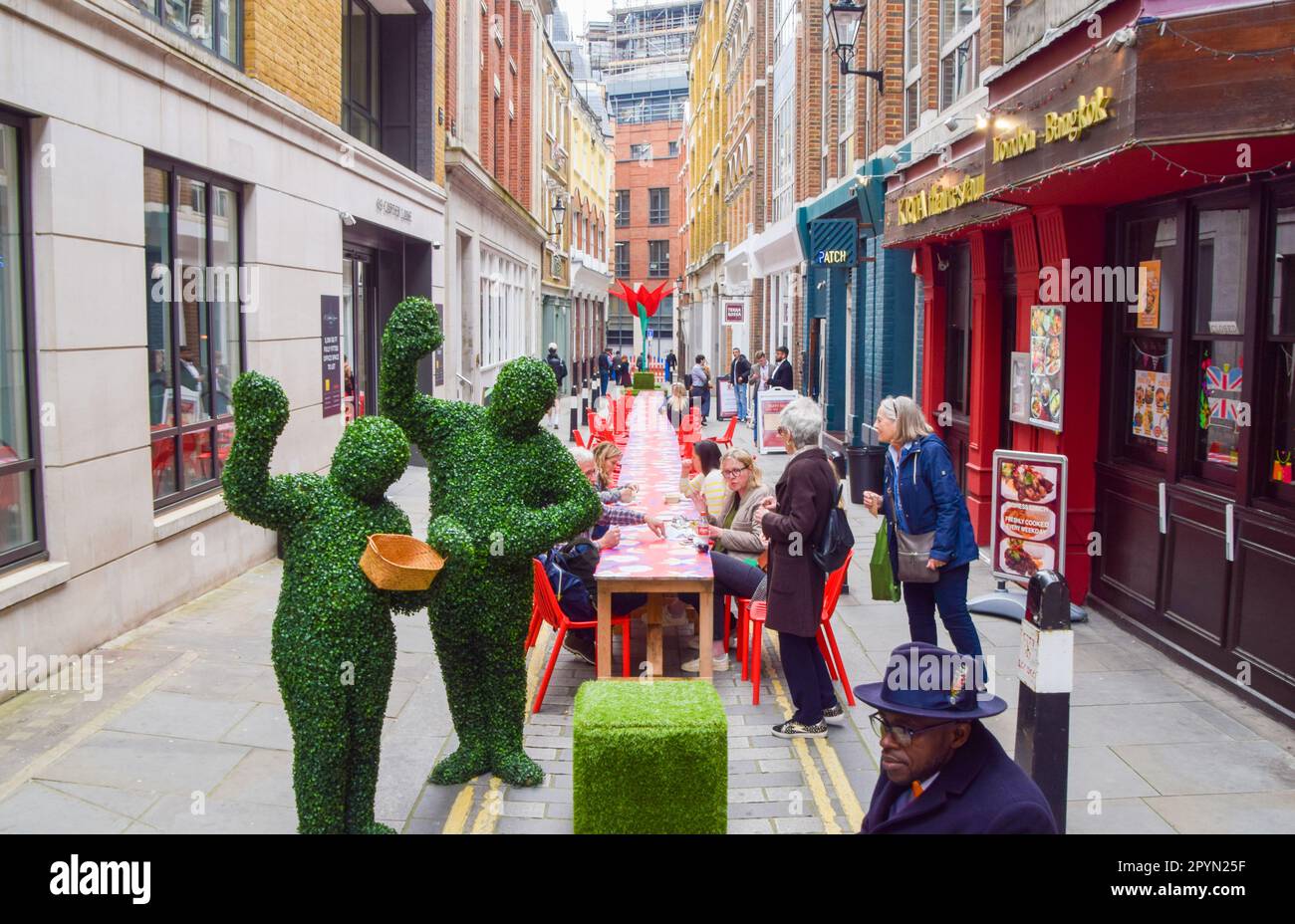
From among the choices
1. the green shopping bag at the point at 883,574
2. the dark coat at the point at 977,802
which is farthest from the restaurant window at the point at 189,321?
the dark coat at the point at 977,802

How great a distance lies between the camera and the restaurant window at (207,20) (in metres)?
9.43

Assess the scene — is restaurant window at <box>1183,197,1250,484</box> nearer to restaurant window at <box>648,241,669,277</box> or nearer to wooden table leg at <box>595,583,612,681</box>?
wooden table leg at <box>595,583,612,681</box>

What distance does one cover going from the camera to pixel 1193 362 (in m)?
8.17

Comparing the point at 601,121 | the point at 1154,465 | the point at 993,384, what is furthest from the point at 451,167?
the point at 601,121

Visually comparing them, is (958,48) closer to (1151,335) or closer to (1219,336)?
(1151,335)

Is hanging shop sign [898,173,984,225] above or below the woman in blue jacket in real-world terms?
above

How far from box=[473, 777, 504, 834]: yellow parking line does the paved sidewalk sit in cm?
1

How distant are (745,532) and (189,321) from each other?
513cm

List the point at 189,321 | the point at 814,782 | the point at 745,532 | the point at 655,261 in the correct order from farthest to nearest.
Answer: the point at 655,261 → the point at 189,321 → the point at 745,532 → the point at 814,782

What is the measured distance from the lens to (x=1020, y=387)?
34.8 feet

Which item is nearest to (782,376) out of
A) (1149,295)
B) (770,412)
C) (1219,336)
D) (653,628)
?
(770,412)

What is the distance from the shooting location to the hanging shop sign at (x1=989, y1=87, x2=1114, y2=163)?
6.83 metres

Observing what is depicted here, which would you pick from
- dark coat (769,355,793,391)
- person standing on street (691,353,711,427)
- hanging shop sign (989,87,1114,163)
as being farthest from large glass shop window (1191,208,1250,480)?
person standing on street (691,353,711,427)

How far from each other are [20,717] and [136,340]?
10.1 feet
